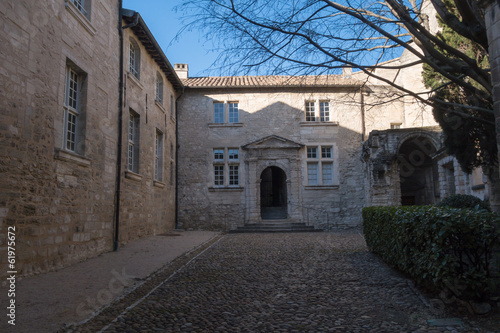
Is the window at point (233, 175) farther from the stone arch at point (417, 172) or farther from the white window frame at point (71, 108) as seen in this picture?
the white window frame at point (71, 108)

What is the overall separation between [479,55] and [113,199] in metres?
8.70

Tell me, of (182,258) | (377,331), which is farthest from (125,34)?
(377,331)

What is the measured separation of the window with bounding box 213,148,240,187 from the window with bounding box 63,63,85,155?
962 centimetres

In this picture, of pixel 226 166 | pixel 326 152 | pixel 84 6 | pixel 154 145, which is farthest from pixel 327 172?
pixel 84 6

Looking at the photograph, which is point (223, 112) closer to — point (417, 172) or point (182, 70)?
point (182, 70)

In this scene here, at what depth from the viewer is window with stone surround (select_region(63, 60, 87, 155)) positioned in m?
7.12

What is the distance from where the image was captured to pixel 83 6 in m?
7.87

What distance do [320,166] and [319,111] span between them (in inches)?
103

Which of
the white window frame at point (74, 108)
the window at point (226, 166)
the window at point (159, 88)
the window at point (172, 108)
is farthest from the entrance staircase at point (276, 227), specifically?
the white window frame at point (74, 108)

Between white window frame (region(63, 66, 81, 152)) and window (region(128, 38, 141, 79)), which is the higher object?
window (region(128, 38, 141, 79))

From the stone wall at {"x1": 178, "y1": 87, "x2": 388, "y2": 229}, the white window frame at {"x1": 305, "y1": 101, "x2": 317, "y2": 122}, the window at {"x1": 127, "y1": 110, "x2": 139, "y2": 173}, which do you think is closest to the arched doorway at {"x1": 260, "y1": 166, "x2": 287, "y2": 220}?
the stone wall at {"x1": 178, "y1": 87, "x2": 388, "y2": 229}

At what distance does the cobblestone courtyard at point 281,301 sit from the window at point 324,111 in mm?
11257

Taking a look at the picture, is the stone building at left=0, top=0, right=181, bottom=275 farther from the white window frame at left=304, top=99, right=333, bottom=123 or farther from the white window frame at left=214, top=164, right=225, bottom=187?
the white window frame at left=304, top=99, right=333, bottom=123

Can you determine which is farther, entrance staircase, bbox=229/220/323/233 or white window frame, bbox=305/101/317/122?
white window frame, bbox=305/101/317/122
